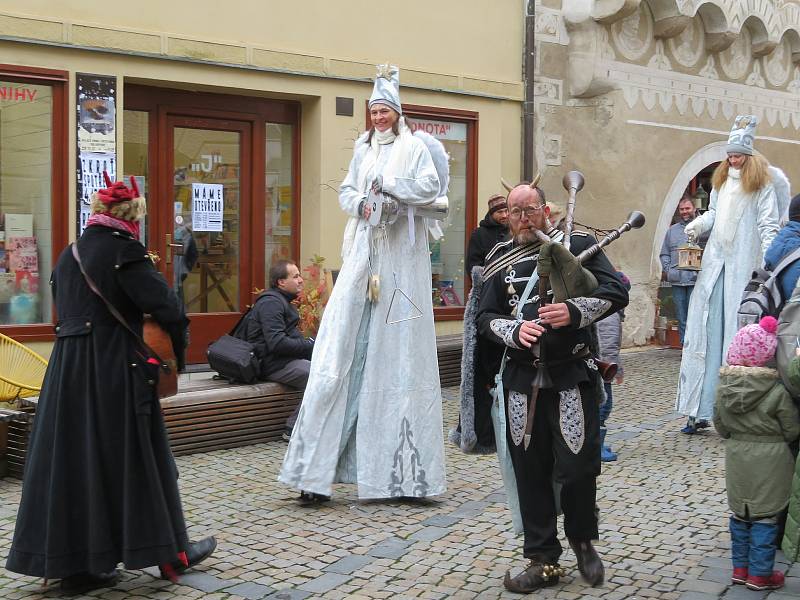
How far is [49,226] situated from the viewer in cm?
907

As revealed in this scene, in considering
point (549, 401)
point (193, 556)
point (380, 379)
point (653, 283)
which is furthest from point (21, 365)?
point (653, 283)

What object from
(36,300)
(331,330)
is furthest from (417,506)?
(36,300)

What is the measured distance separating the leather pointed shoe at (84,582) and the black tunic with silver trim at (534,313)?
190cm

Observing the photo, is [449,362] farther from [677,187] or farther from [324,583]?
[324,583]

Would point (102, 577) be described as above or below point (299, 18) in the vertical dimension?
below

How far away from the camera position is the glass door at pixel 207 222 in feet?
33.4

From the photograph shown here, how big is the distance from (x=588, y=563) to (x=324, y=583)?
115 cm

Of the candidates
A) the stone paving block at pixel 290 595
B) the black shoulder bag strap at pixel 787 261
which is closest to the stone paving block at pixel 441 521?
the stone paving block at pixel 290 595

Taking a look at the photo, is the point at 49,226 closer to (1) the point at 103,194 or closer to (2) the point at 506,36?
(1) the point at 103,194

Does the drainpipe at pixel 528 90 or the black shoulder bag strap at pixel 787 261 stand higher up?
the drainpipe at pixel 528 90

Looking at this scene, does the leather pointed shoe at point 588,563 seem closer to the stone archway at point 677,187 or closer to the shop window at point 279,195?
the shop window at point 279,195

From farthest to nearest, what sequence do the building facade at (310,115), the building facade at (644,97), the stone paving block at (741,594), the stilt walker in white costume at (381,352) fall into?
the building facade at (644,97)
the building facade at (310,115)
the stilt walker in white costume at (381,352)
the stone paving block at (741,594)

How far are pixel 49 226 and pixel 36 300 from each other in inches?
23.7

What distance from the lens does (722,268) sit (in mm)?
8508
